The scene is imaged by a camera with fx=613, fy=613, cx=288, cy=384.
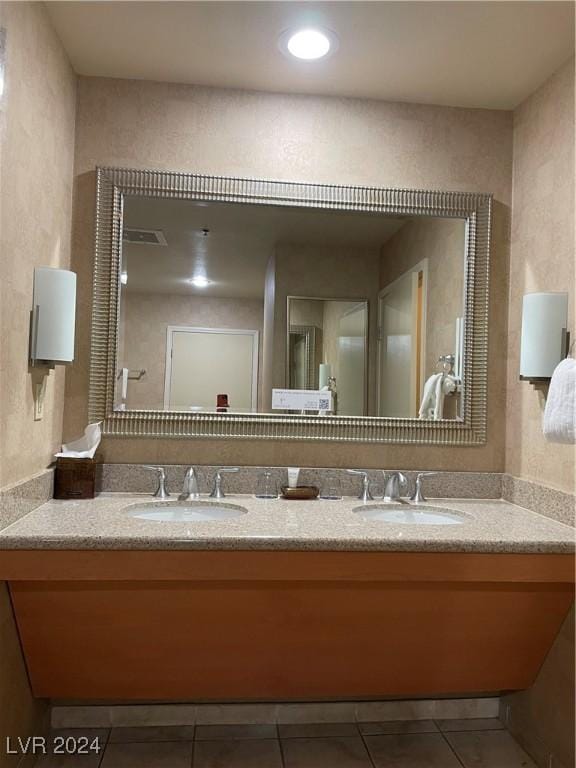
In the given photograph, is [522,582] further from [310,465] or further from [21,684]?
[21,684]

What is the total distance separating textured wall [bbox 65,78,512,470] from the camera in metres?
2.20

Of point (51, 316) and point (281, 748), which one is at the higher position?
point (51, 316)

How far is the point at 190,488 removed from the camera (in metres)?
2.14

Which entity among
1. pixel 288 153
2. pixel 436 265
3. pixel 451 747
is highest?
pixel 288 153

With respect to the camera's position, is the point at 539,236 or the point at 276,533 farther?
the point at 539,236

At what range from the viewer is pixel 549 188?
6.76 ft

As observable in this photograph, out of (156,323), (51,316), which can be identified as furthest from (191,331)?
(51,316)

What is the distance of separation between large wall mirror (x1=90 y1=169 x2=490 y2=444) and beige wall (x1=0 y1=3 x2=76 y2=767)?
0.25m

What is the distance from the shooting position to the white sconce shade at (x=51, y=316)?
1.82m

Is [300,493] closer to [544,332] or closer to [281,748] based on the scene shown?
[281,748]

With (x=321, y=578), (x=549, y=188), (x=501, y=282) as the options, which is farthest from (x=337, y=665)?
(x=549, y=188)

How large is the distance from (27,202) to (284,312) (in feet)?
3.00

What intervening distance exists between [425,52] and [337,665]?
1.93 m

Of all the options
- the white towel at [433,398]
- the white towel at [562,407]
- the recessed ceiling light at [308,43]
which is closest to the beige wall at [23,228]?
the recessed ceiling light at [308,43]
